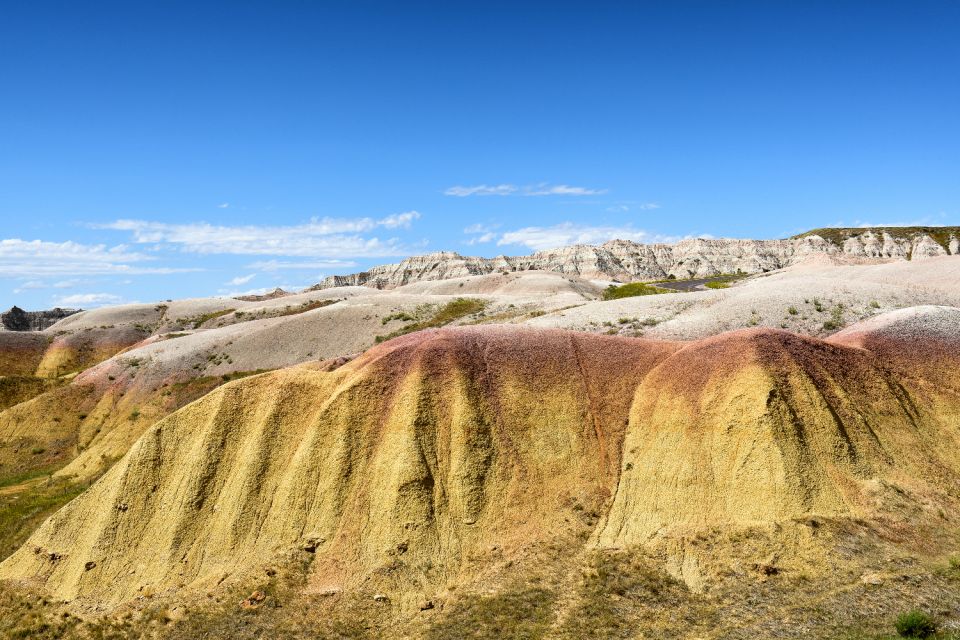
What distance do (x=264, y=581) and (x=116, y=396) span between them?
4021cm

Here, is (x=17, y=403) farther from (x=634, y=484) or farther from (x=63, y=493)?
(x=634, y=484)

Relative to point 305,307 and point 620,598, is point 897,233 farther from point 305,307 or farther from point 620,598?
point 620,598

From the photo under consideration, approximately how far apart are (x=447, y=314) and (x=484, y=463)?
4616 cm

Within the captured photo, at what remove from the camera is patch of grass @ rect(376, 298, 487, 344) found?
212 feet

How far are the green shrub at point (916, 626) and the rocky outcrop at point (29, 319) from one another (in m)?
155

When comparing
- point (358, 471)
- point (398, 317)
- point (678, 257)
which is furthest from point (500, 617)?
point (678, 257)

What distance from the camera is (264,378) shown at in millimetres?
29797

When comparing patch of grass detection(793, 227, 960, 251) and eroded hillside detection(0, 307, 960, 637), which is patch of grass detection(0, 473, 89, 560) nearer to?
eroded hillside detection(0, 307, 960, 637)

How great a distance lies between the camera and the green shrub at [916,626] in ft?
50.1

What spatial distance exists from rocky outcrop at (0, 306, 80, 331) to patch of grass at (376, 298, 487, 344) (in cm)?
10643

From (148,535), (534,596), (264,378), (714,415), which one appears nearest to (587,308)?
(714,415)

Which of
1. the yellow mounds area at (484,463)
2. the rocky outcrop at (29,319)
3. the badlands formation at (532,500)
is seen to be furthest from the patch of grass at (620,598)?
the rocky outcrop at (29,319)

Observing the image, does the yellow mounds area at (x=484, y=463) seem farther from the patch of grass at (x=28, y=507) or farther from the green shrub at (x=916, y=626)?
the green shrub at (x=916, y=626)

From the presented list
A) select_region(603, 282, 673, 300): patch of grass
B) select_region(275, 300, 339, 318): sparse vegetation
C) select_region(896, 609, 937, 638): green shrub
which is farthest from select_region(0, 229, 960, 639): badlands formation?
select_region(275, 300, 339, 318): sparse vegetation
